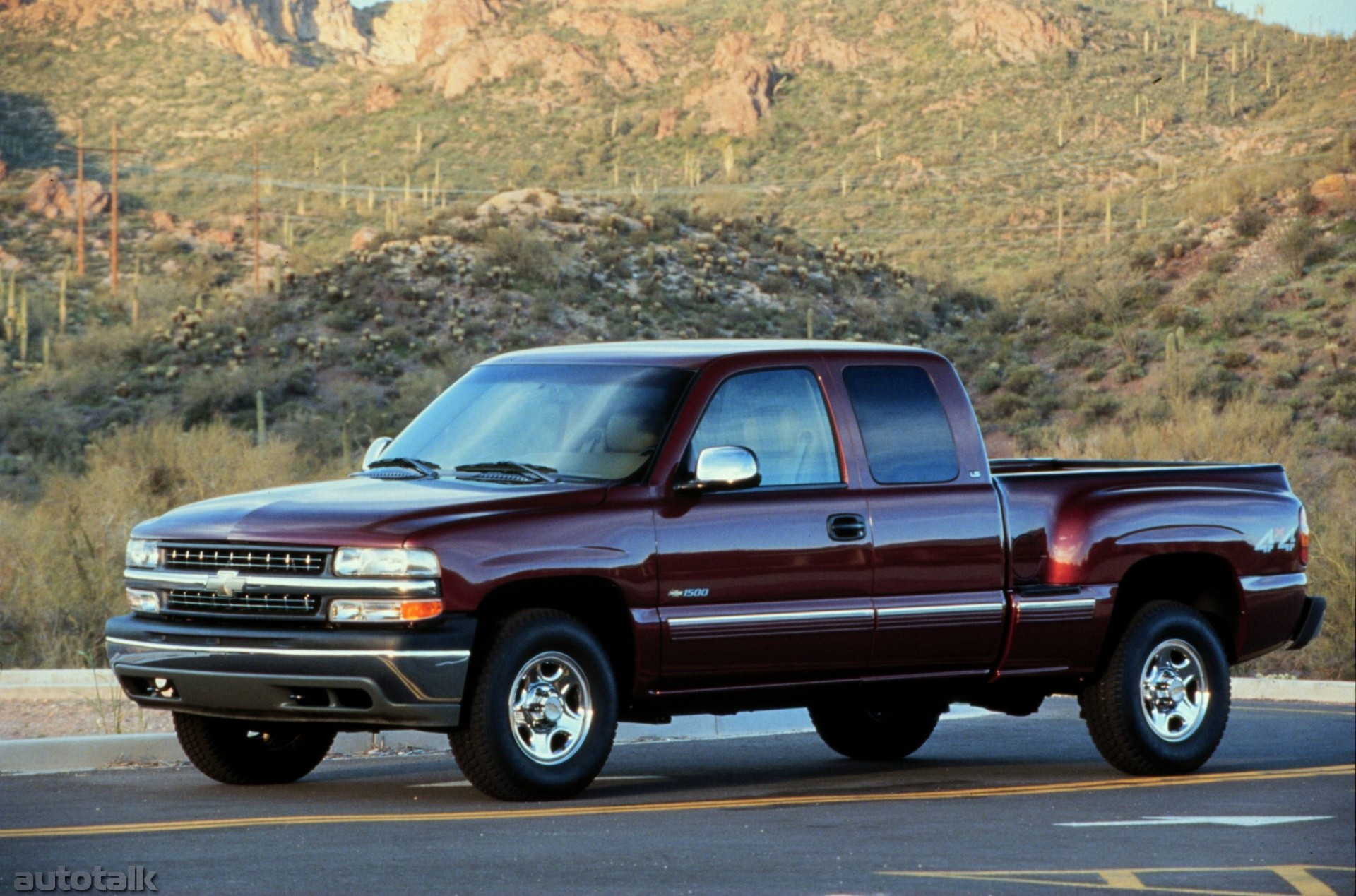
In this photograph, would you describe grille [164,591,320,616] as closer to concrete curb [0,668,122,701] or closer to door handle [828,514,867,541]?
door handle [828,514,867,541]

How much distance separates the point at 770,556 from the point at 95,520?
1506 centimetres

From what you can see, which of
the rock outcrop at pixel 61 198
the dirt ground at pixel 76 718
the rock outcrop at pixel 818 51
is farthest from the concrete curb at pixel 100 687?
the rock outcrop at pixel 818 51

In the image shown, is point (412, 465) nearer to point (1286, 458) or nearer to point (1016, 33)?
point (1286, 458)

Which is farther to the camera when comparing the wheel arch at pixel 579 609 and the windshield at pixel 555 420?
the windshield at pixel 555 420

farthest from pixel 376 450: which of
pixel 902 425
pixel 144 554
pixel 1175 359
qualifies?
pixel 1175 359

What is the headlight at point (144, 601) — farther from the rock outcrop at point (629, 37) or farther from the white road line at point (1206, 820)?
the rock outcrop at point (629, 37)

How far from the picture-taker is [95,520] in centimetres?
2355

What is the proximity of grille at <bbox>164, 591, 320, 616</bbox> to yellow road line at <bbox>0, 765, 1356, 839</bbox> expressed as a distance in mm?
883

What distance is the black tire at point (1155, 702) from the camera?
1124 cm

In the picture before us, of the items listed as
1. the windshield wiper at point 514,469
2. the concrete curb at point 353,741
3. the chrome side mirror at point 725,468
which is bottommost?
the concrete curb at point 353,741

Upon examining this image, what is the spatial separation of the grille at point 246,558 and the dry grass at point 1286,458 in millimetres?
8946

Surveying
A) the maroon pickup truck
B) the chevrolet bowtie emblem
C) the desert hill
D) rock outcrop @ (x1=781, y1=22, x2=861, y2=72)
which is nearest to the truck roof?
the maroon pickup truck

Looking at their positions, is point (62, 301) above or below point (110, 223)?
below

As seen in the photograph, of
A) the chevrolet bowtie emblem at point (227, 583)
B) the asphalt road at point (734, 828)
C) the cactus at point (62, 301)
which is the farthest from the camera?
the cactus at point (62, 301)
